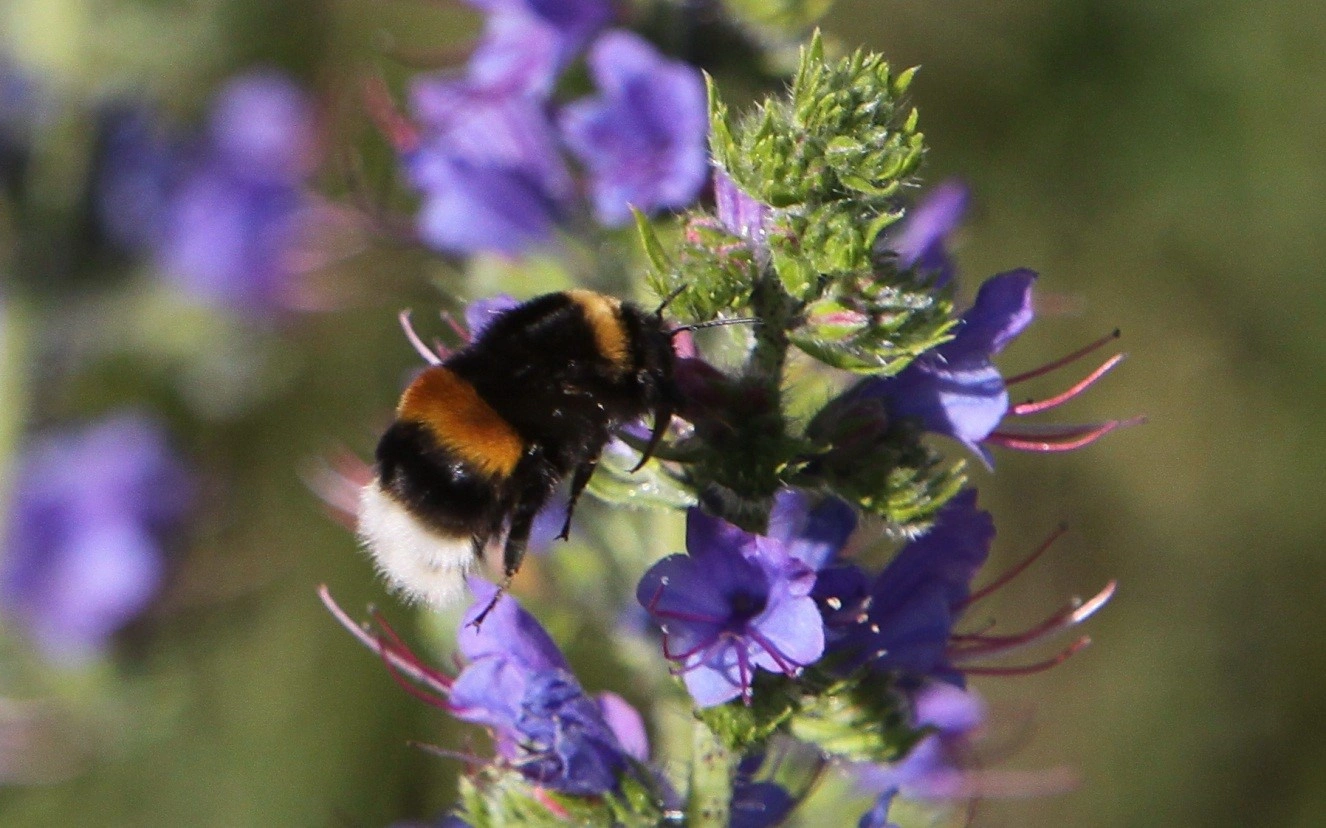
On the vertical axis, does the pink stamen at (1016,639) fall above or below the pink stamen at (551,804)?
above

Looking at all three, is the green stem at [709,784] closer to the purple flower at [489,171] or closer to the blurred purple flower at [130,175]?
the purple flower at [489,171]

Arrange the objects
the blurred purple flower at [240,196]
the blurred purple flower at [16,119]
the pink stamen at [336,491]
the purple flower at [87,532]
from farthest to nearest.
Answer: the blurred purple flower at [240,196]
the purple flower at [87,532]
the blurred purple flower at [16,119]
the pink stamen at [336,491]

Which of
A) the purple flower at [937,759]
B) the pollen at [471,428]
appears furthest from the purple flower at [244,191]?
the pollen at [471,428]

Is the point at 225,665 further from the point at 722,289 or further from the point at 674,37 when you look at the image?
the point at 722,289

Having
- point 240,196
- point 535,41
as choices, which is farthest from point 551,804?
point 240,196

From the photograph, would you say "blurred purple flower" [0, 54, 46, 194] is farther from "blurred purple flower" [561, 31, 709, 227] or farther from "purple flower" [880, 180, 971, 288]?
"purple flower" [880, 180, 971, 288]
